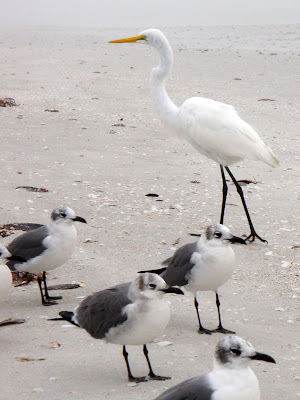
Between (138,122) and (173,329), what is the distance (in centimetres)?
677

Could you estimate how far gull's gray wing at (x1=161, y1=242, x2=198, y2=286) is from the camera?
5.48 meters

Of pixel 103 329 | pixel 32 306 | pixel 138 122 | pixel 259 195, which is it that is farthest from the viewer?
pixel 138 122

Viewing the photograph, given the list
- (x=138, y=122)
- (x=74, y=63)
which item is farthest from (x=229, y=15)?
(x=138, y=122)

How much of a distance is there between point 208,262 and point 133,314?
3.26 feet

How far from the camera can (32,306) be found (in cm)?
595

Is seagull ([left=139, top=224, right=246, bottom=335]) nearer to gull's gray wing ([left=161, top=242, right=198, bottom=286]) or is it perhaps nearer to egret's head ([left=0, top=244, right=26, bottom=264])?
gull's gray wing ([left=161, top=242, right=198, bottom=286])

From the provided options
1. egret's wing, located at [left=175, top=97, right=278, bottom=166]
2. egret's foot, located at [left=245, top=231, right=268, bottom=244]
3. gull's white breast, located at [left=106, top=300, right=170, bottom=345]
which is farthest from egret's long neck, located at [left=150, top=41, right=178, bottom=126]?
gull's white breast, located at [left=106, top=300, right=170, bottom=345]

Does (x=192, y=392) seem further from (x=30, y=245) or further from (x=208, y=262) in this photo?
(x=30, y=245)

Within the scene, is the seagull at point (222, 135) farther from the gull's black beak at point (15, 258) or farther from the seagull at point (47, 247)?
the gull's black beak at point (15, 258)

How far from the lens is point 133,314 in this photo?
4566 millimetres

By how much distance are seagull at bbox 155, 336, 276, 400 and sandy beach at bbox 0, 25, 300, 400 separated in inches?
32.7

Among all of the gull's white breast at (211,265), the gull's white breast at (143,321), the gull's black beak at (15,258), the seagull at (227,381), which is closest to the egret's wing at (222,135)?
the gull's white breast at (211,265)

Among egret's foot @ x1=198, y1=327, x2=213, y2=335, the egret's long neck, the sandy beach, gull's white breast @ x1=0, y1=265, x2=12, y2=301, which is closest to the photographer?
the sandy beach

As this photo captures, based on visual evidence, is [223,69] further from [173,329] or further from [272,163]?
[173,329]
